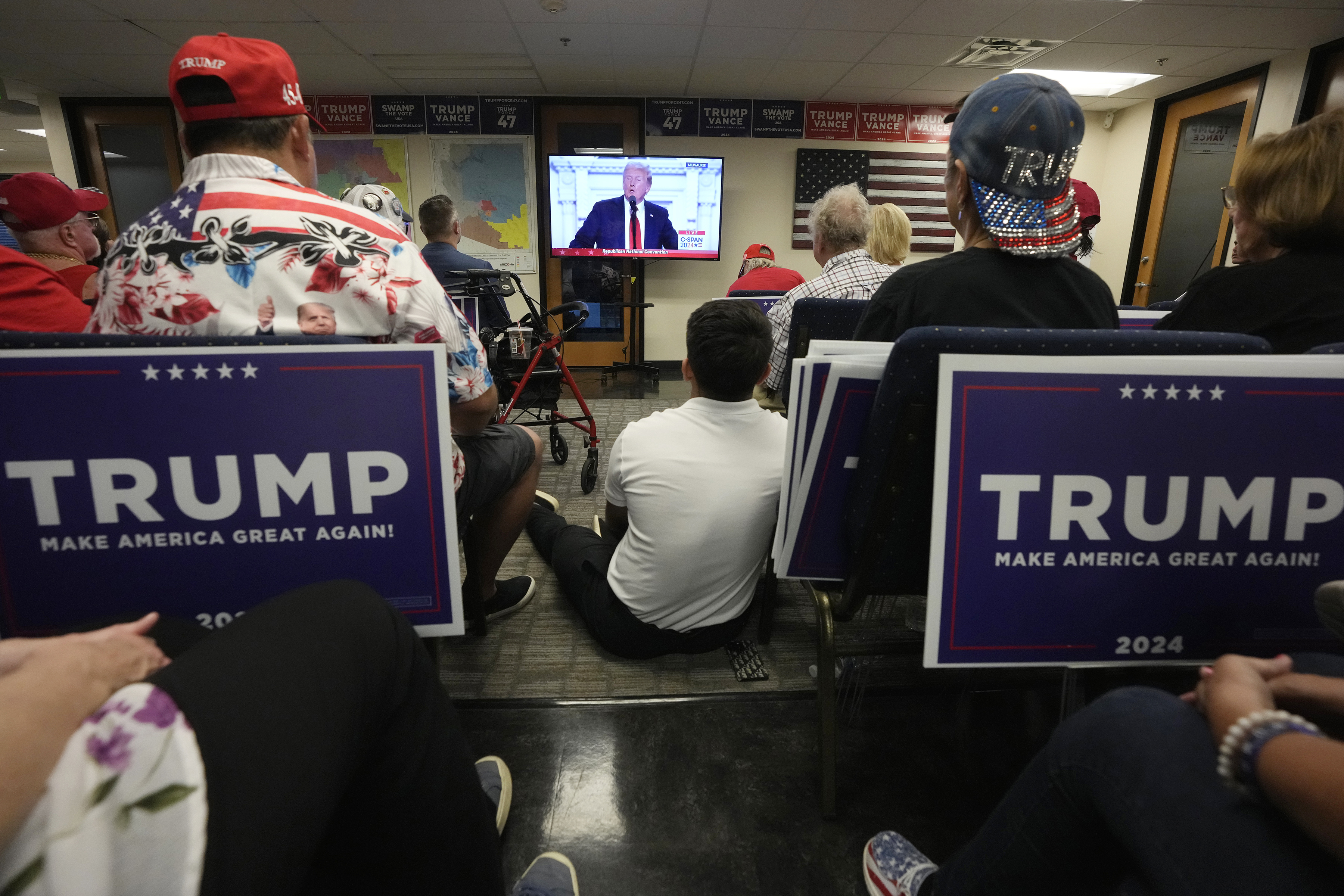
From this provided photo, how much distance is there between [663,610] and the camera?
1453 millimetres

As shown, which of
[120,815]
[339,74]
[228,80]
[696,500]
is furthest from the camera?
[339,74]

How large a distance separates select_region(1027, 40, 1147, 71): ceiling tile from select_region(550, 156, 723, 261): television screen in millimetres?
2544

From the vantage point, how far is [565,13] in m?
3.74

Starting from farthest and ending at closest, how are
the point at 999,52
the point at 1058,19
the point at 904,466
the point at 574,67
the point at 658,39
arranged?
the point at 574,67, the point at 999,52, the point at 658,39, the point at 1058,19, the point at 904,466

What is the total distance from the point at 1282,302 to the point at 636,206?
16.2 ft

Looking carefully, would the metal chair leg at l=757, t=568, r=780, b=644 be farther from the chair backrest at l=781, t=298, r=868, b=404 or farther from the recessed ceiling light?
the recessed ceiling light

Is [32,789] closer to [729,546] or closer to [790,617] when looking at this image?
[729,546]

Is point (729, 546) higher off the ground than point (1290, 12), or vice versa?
point (1290, 12)

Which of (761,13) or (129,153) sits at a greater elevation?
(761,13)

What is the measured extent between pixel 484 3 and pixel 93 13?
91.5 inches

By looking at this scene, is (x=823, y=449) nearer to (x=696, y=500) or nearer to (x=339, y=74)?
(x=696, y=500)

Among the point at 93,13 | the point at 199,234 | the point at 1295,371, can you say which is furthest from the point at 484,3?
the point at 1295,371

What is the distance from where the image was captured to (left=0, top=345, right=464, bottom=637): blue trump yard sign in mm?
808

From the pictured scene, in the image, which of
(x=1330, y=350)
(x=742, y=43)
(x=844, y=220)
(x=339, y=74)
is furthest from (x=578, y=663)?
(x=339, y=74)
